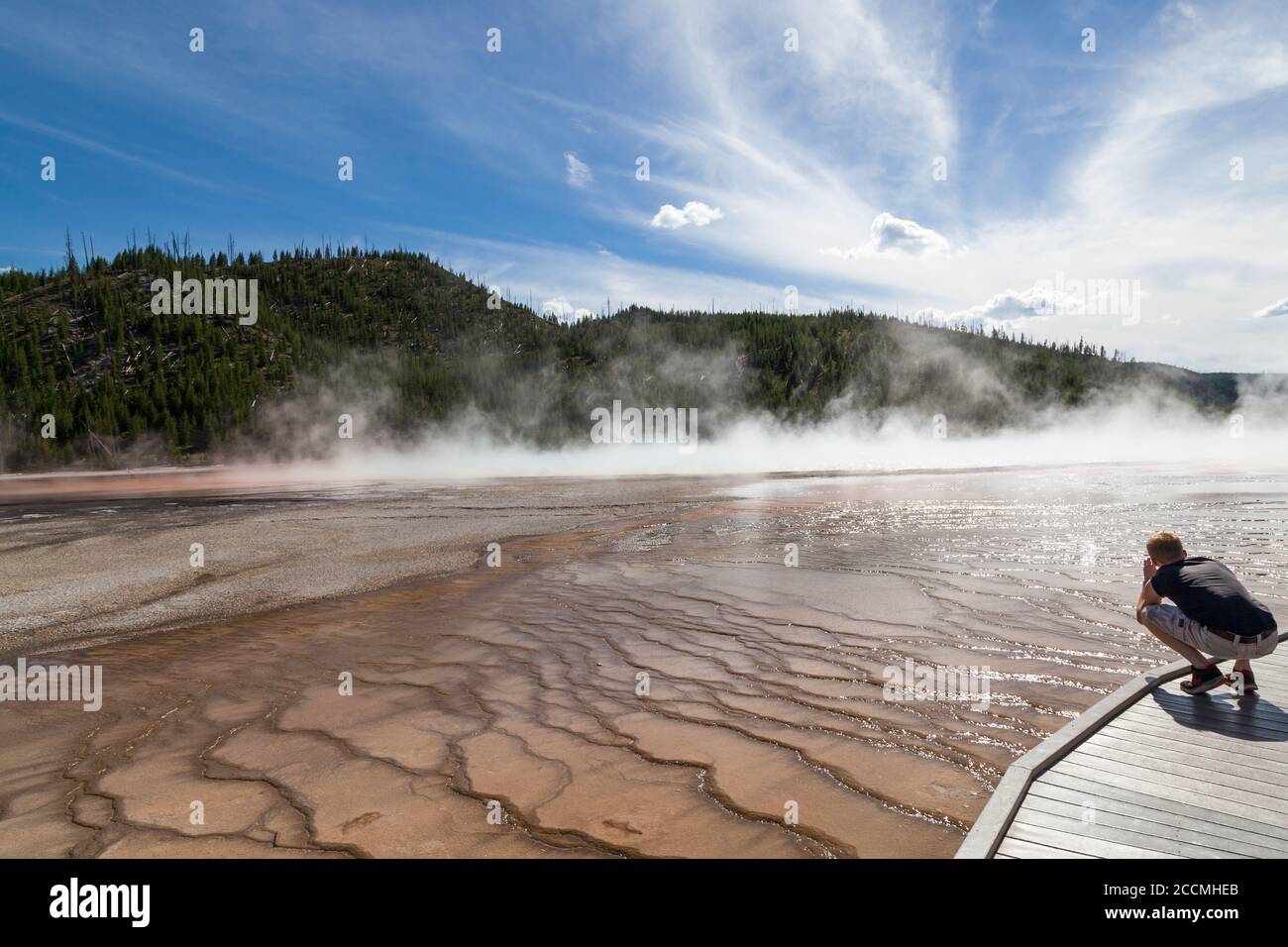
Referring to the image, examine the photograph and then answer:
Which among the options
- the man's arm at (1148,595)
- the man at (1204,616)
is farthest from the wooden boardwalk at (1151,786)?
the man's arm at (1148,595)

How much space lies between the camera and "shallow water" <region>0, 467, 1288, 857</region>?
4.25 m

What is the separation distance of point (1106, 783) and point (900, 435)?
266 ft

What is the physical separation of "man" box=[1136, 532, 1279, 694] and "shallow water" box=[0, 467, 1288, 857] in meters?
0.77

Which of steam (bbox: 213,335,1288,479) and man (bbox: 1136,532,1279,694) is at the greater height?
steam (bbox: 213,335,1288,479)

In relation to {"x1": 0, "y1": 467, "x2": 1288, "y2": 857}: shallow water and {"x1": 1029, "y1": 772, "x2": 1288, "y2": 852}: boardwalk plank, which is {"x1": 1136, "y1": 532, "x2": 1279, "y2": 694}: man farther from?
{"x1": 1029, "y1": 772, "x2": 1288, "y2": 852}: boardwalk plank

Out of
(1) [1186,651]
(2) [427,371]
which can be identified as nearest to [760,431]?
(2) [427,371]

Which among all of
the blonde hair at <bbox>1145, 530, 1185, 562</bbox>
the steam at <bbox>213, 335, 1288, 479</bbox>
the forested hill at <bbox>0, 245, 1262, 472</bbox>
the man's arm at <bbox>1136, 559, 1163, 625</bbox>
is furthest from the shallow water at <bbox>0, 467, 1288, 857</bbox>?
the forested hill at <bbox>0, 245, 1262, 472</bbox>

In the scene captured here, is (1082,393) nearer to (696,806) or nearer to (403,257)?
(696,806)

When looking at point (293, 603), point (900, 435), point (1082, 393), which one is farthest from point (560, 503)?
point (1082, 393)

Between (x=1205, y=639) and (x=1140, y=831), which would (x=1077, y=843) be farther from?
(x=1205, y=639)

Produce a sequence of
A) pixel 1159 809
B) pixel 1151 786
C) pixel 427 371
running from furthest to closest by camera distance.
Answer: pixel 427 371
pixel 1151 786
pixel 1159 809

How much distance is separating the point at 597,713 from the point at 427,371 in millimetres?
97710

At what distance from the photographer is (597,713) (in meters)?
5.98

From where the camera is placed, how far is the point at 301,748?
5.40 m
